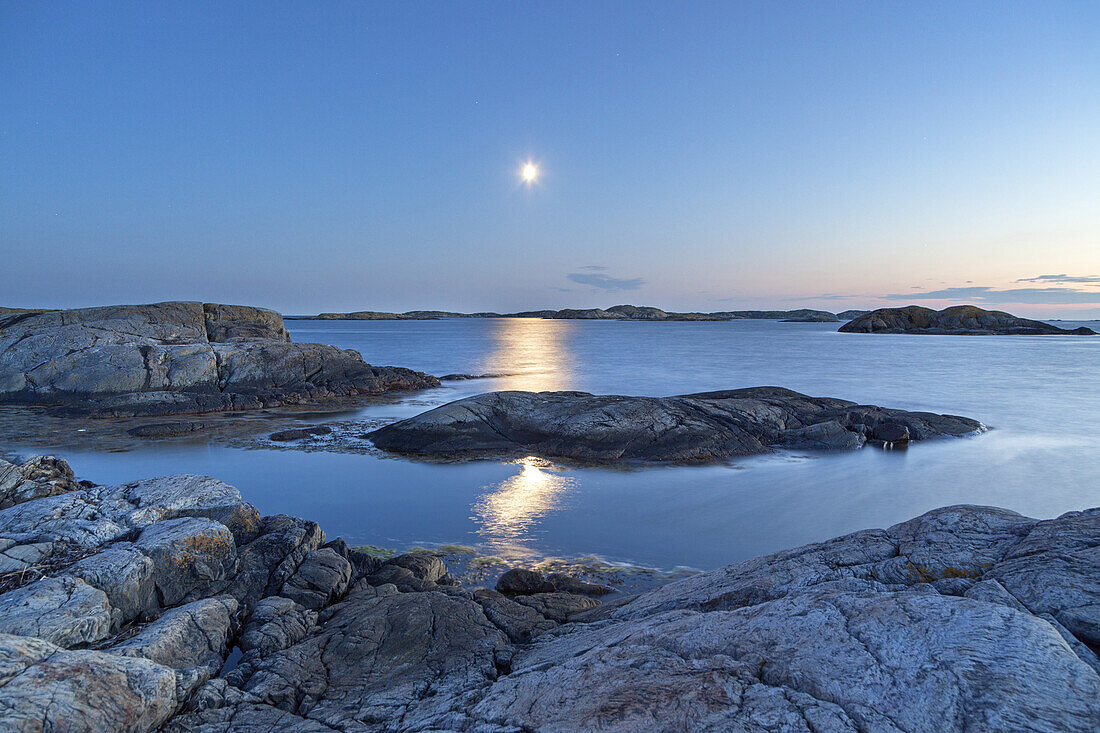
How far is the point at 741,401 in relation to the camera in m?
18.5

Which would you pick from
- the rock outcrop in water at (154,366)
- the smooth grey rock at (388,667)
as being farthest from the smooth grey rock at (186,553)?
the rock outcrop in water at (154,366)

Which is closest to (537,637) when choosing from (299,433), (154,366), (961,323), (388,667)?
(388,667)

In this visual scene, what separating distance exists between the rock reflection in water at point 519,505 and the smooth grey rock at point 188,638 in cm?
457

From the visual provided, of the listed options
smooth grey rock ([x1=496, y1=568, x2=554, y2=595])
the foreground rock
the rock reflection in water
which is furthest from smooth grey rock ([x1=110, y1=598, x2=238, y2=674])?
the foreground rock

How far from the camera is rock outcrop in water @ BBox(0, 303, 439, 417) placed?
918 inches

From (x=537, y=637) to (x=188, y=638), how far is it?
11.1ft

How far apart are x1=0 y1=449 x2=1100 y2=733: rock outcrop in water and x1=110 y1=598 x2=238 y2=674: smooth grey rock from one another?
0.06 feet

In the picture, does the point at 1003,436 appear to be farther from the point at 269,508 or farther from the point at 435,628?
the point at 269,508

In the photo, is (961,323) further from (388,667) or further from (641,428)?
(388,667)

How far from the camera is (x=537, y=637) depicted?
19.3 ft

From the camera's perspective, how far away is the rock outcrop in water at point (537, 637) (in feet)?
10.4

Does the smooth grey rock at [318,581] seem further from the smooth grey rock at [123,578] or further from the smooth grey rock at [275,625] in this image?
the smooth grey rock at [123,578]

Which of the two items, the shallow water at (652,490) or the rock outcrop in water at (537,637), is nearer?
the rock outcrop in water at (537,637)

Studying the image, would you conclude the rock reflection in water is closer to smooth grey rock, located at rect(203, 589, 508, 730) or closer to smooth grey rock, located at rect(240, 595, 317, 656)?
smooth grey rock, located at rect(203, 589, 508, 730)
